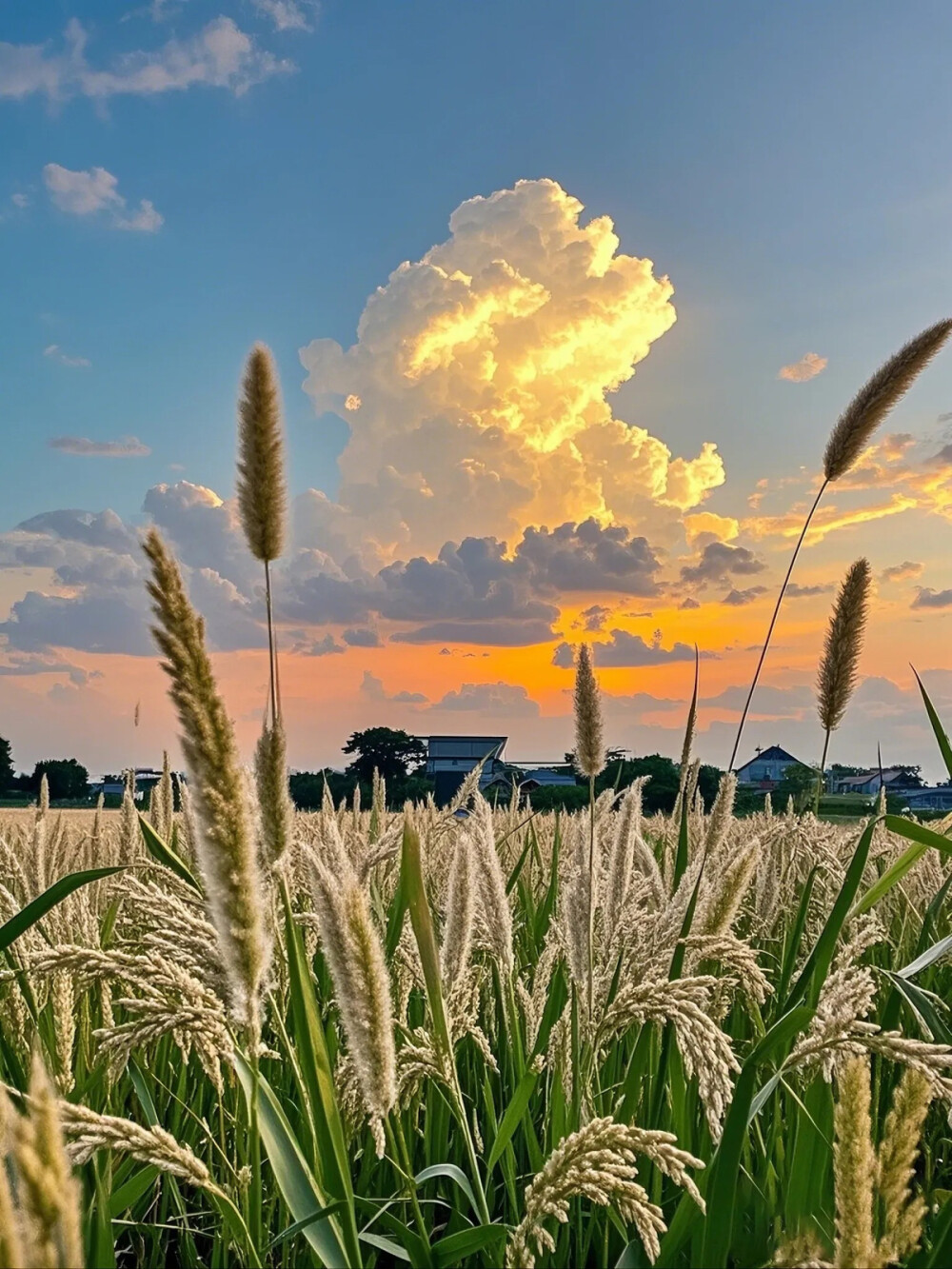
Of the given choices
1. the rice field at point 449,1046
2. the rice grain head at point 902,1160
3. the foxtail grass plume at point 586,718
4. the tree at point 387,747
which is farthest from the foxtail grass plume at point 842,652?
the tree at point 387,747

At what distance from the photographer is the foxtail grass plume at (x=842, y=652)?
3248 millimetres

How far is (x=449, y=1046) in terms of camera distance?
1846 mm

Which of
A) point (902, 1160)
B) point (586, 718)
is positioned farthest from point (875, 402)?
point (902, 1160)

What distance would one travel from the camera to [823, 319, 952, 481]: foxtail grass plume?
11.0 ft

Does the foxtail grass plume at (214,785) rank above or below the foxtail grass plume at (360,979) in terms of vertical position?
above

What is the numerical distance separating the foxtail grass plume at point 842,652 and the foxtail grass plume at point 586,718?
4.60 ft

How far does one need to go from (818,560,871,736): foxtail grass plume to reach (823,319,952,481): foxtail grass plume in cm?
38

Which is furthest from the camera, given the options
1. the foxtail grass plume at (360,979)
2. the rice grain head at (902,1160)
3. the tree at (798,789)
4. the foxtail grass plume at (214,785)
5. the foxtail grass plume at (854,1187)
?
the tree at (798,789)

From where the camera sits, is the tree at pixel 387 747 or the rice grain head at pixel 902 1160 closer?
the rice grain head at pixel 902 1160

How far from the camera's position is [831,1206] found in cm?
206

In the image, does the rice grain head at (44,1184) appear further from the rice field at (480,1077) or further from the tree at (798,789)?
the tree at (798,789)

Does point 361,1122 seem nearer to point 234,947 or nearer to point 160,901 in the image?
point 160,901

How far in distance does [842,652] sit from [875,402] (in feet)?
2.77

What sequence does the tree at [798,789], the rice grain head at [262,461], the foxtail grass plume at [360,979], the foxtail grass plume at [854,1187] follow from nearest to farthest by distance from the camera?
1. the foxtail grass plume at [854,1187]
2. the foxtail grass plume at [360,979]
3. the rice grain head at [262,461]
4. the tree at [798,789]
